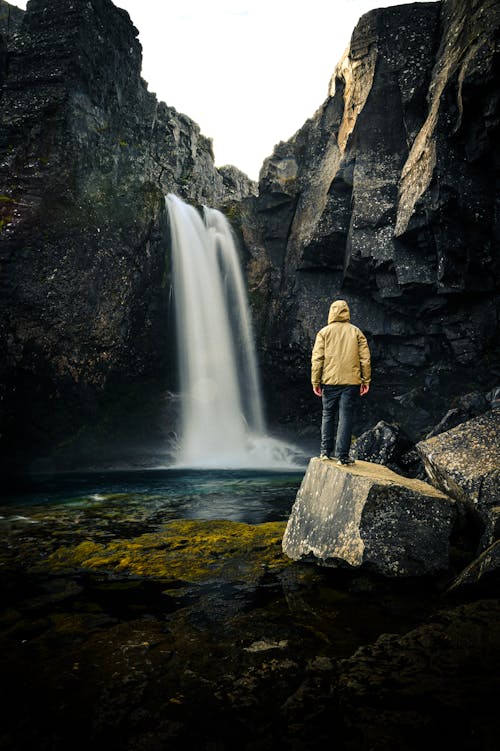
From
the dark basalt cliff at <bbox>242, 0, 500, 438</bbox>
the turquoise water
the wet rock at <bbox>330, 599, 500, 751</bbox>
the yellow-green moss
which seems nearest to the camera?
the wet rock at <bbox>330, 599, 500, 751</bbox>

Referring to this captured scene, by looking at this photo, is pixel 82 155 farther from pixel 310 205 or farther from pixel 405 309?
pixel 405 309

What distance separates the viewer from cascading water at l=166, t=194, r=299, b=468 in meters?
23.0

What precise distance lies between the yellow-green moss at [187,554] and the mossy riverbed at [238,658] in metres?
0.04

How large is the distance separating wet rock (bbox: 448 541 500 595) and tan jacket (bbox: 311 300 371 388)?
9.44 feet

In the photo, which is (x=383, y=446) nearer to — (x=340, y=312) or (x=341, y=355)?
(x=341, y=355)

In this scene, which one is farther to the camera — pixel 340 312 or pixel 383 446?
pixel 383 446

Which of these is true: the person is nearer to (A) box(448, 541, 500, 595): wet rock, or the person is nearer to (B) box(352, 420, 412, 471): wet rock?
(A) box(448, 541, 500, 595): wet rock

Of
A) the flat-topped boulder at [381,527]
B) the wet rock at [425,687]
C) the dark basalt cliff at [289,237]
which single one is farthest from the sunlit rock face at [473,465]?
the dark basalt cliff at [289,237]

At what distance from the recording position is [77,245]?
1870 cm

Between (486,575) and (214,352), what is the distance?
21039 mm

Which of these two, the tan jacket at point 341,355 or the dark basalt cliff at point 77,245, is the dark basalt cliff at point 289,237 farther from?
the tan jacket at point 341,355

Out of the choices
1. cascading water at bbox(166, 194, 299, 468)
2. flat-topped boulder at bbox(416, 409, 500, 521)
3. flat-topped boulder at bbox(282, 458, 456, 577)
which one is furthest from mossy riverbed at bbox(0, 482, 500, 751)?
cascading water at bbox(166, 194, 299, 468)

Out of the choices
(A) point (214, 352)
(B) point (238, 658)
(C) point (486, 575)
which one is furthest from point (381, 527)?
(A) point (214, 352)

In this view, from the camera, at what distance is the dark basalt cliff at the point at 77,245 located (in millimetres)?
17609
